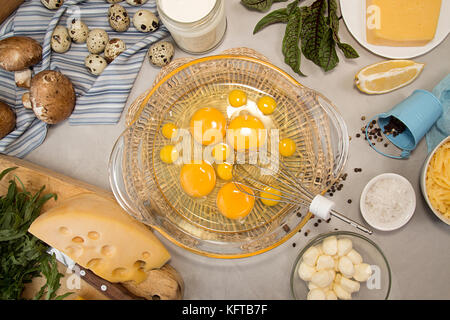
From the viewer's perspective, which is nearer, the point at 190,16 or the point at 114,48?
the point at 190,16

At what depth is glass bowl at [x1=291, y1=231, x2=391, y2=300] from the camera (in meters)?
0.72

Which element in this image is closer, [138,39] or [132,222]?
[132,222]

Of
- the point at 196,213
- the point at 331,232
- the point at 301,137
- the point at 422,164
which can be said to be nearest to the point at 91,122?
the point at 196,213

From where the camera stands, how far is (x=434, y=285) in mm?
772

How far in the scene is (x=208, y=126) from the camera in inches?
29.6

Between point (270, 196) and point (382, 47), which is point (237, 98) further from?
point (382, 47)

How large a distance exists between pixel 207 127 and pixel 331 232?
0.33 m

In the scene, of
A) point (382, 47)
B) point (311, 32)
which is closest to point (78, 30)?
point (311, 32)

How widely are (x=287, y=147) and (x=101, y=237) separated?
41 cm

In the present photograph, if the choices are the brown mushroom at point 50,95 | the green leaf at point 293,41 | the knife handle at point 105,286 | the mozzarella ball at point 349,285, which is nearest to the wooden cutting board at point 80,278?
the knife handle at point 105,286

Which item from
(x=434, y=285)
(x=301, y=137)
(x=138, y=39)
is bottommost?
(x=434, y=285)

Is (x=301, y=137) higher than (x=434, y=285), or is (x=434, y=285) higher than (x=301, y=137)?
(x=301, y=137)

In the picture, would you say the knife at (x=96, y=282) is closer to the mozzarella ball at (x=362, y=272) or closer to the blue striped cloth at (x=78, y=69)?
the blue striped cloth at (x=78, y=69)

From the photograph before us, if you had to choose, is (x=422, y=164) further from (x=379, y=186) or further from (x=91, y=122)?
(x=91, y=122)
